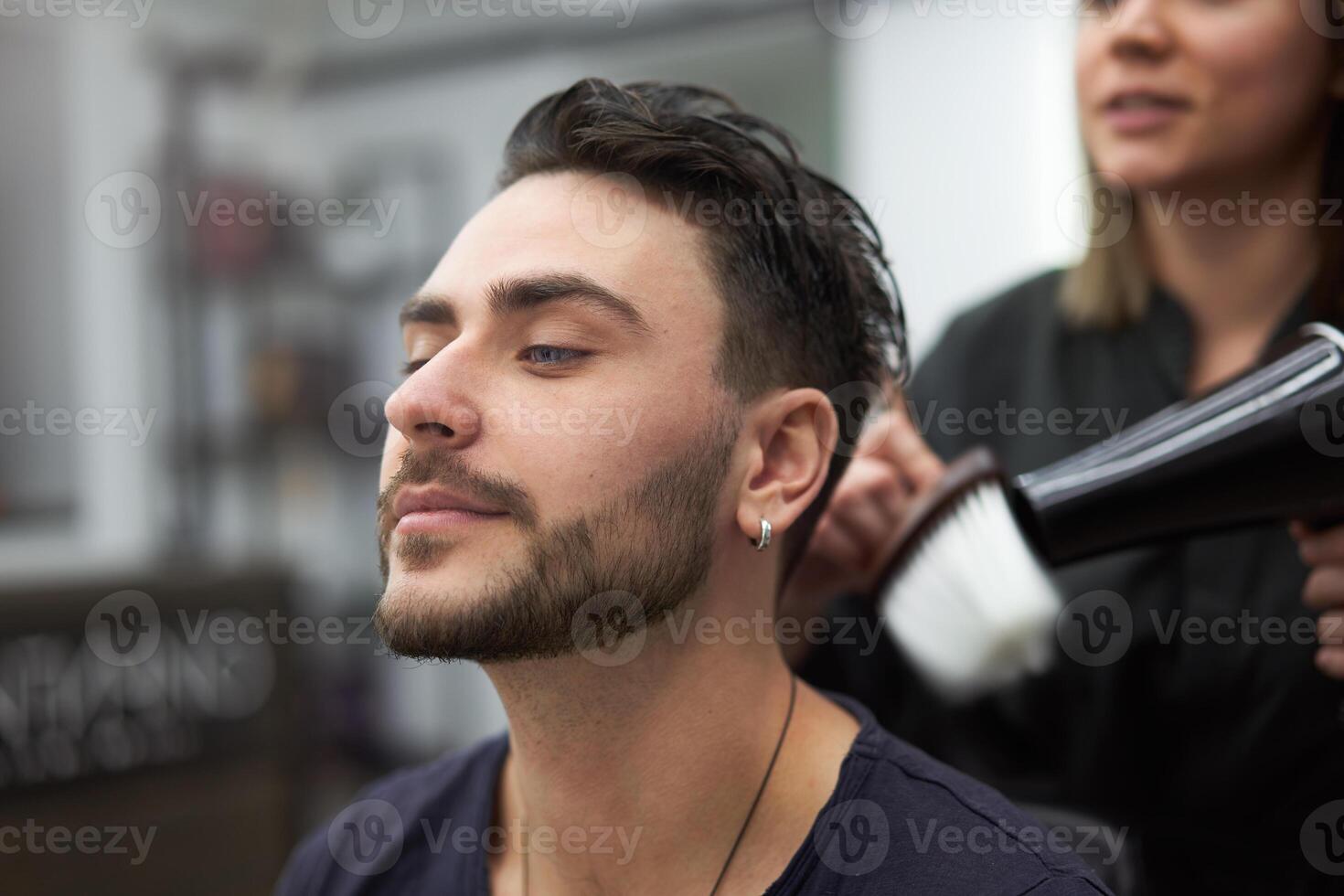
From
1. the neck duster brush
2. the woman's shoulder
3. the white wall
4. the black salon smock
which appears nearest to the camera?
the neck duster brush

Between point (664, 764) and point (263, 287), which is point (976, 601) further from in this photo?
point (263, 287)

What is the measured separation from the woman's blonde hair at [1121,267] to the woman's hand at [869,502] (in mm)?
312

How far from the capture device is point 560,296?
1108 mm

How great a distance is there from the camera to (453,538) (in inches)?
41.7

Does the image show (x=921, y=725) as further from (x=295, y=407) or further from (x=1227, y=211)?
(x=295, y=407)

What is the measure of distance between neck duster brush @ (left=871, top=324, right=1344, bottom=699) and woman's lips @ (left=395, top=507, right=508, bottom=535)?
56 cm

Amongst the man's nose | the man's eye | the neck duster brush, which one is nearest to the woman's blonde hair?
the neck duster brush

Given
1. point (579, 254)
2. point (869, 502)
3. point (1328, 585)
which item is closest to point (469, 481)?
point (579, 254)

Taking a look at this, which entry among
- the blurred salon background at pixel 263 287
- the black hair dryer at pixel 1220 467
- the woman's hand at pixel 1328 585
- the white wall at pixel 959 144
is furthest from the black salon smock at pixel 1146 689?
the white wall at pixel 959 144

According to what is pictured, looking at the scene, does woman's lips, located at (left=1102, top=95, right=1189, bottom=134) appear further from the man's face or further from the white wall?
the white wall

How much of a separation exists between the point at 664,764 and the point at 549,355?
1.39 feet

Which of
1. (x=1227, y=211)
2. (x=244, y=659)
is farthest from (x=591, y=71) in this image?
(x=1227, y=211)

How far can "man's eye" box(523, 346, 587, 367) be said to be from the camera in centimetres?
111

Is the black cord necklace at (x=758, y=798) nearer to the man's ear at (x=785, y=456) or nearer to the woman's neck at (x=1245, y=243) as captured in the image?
the man's ear at (x=785, y=456)
